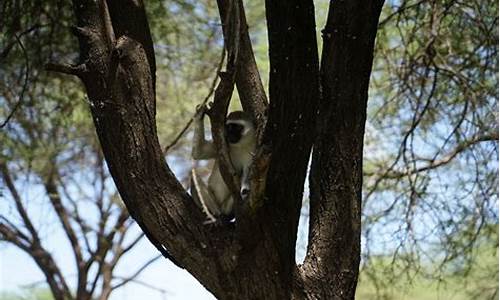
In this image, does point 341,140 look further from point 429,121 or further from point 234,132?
point 429,121

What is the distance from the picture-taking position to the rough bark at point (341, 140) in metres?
3.57

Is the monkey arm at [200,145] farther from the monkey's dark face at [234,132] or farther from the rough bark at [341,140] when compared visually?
the rough bark at [341,140]

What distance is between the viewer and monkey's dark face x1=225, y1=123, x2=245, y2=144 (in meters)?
4.33

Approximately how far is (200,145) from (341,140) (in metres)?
0.86

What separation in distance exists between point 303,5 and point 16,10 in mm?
2336

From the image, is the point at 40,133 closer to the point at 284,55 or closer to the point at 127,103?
the point at 127,103

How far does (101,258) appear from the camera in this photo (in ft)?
31.7

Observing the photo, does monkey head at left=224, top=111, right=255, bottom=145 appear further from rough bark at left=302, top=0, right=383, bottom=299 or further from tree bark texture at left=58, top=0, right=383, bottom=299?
rough bark at left=302, top=0, right=383, bottom=299

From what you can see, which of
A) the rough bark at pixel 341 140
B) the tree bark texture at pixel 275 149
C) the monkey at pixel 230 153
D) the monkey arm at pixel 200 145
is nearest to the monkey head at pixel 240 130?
the monkey at pixel 230 153

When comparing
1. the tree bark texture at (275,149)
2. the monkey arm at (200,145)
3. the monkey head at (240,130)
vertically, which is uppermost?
the monkey head at (240,130)

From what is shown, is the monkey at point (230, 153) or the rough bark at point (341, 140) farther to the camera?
the monkey at point (230, 153)

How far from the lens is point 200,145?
167 inches

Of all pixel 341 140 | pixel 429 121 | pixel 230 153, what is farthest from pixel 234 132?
pixel 429 121

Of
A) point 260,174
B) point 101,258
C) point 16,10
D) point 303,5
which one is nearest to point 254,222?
point 260,174
